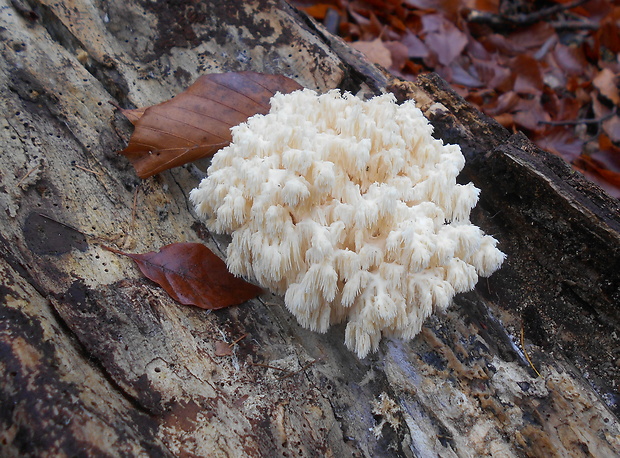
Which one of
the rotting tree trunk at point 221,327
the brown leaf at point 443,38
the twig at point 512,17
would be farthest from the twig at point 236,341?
the twig at point 512,17

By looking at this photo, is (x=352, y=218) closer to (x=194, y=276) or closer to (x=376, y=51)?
(x=194, y=276)

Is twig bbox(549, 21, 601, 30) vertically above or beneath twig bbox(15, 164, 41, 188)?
above

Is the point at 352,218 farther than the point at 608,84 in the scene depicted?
No

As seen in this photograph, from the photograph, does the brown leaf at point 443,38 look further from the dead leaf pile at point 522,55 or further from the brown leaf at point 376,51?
the brown leaf at point 376,51

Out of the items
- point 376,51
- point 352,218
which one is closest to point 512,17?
point 376,51

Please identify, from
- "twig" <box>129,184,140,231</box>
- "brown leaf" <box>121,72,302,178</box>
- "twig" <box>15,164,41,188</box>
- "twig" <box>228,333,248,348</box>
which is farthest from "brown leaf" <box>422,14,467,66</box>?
"twig" <box>15,164,41,188</box>

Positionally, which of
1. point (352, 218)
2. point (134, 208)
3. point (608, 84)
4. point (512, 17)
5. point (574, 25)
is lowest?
point (134, 208)

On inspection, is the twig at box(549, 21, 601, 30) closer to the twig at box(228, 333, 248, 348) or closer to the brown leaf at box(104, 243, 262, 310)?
the brown leaf at box(104, 243, 262, 310)
